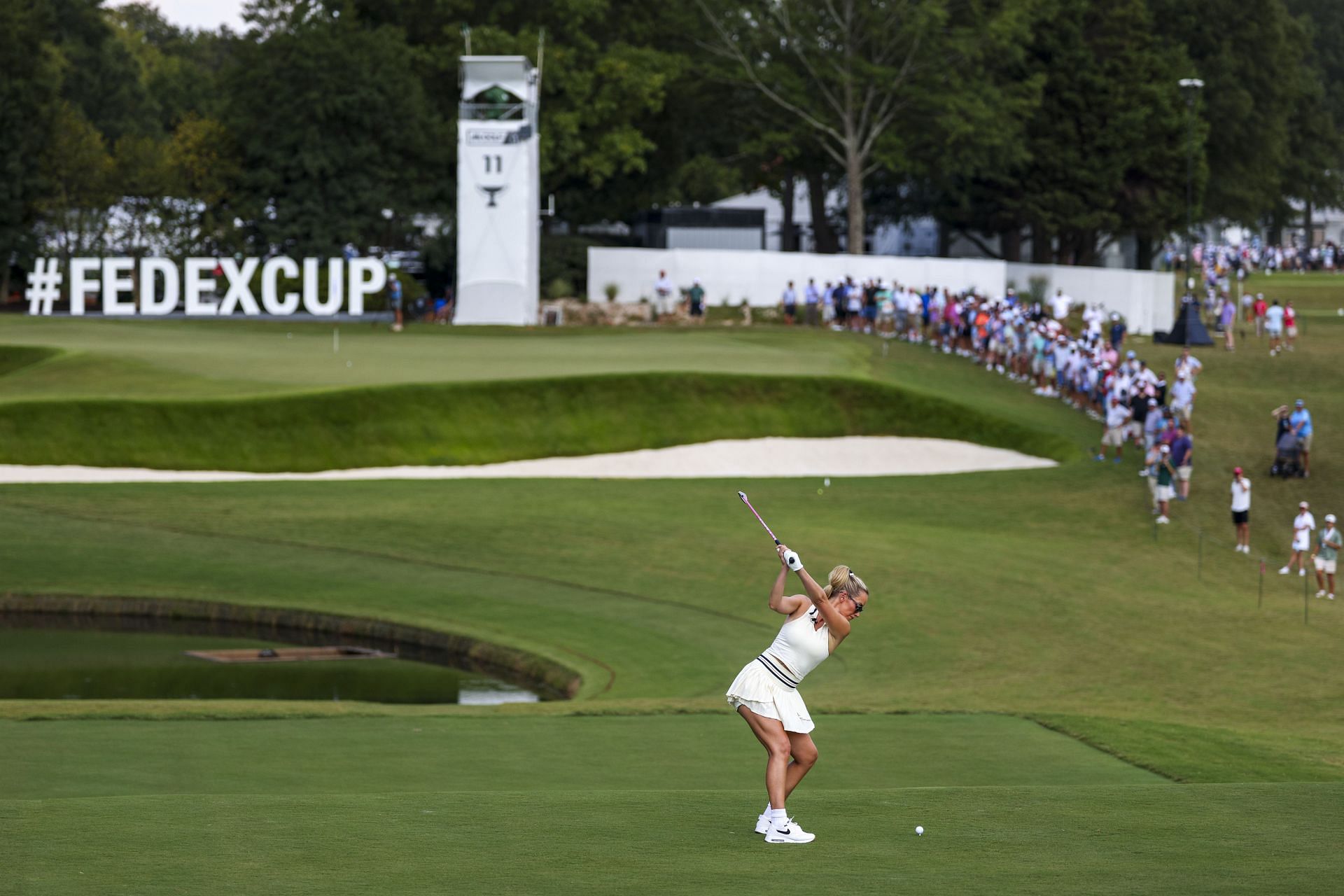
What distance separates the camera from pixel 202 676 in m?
24.4

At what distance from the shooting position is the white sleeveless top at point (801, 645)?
11.2 meters

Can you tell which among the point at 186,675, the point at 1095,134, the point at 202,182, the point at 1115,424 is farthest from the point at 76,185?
the point at 186,675

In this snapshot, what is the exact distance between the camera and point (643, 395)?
43.2m

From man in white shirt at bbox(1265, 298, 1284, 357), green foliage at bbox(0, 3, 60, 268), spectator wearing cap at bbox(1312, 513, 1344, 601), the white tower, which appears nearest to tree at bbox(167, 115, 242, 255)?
green foliage at bbox(0, 3, 60, 268)

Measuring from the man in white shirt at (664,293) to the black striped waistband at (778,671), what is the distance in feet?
176

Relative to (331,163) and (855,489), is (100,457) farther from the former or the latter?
(331,163)

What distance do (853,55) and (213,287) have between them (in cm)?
2922

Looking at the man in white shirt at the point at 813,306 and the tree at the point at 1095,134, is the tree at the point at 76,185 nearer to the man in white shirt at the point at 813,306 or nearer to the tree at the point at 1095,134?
the man in white shirt at the point at 813,306

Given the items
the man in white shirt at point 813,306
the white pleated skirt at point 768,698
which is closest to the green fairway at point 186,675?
the white pleated skirt at point 768,698

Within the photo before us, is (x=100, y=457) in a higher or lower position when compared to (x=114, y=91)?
lower

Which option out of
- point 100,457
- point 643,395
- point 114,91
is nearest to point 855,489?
point 643,395

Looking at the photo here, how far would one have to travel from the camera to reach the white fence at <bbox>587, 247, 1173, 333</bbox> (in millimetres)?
66938

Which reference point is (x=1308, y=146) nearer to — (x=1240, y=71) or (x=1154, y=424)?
(x=1240, y=71)

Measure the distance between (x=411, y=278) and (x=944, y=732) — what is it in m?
52.8
